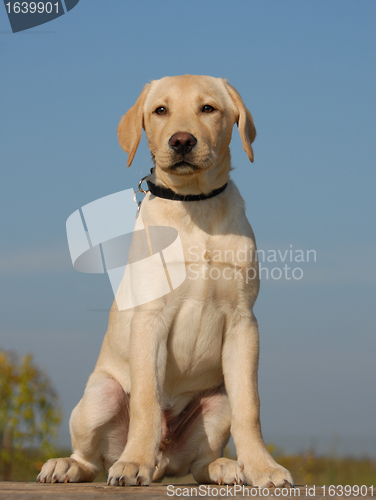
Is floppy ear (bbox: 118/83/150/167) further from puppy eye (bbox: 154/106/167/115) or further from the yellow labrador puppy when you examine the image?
puppy eye (bbox: 154/106/167/115)

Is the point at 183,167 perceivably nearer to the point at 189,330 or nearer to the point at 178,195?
the point at 178,195

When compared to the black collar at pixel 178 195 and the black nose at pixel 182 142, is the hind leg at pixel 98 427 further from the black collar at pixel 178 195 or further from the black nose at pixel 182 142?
the black nose at pixel 182 142

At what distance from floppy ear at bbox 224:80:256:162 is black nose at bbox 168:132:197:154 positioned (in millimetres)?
626

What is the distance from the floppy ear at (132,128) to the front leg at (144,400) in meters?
1.43

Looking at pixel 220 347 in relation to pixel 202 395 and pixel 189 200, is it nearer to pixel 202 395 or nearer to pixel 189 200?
pixel 202 395

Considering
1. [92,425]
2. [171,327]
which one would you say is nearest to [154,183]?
[171,327]

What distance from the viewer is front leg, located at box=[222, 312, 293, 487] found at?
3.47 meters

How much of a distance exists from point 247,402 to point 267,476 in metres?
0.59

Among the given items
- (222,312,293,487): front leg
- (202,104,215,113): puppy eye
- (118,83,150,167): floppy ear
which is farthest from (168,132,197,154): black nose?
(222,312,293,487): front leg

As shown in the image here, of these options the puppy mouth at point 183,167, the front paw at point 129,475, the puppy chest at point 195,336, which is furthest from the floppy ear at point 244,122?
the front paw at point 129,475

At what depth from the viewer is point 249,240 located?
421 centimetres

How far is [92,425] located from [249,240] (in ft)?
6.41

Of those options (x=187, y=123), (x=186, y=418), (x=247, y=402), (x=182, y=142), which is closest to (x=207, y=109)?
(x=187, y=123)

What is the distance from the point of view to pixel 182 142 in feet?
12.7
